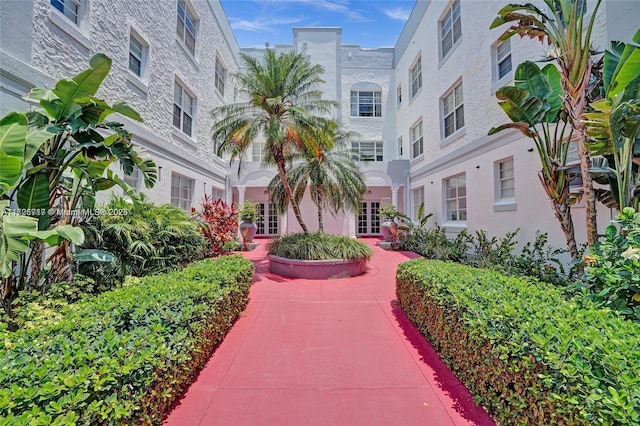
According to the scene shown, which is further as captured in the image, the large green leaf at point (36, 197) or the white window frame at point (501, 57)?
the white window frame at point (501, 57)

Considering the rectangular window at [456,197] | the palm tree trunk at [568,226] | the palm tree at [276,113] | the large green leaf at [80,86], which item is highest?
the palm tree at [276,113]

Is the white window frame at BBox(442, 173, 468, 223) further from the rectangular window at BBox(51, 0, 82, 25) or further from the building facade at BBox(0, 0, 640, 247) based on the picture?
the rectangular window at BBox(51, 0, 82, 25)

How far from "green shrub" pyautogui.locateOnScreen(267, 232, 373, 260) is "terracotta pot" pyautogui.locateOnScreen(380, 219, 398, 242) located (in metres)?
5.82

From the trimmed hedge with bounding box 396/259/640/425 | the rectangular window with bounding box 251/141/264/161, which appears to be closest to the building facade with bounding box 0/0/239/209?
the rectangular window with bounding box 251/141/264/161

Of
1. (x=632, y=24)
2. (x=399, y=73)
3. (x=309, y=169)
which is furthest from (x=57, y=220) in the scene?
(x=399, y=73)

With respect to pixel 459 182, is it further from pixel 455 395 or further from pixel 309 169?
pixel 455 395

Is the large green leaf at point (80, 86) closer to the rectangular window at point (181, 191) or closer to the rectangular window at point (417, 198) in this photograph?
the rectangular window at point (181, 191)

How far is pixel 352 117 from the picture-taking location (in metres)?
20.9

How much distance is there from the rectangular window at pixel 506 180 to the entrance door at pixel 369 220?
1118cm

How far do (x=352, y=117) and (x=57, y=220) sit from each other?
18.9m

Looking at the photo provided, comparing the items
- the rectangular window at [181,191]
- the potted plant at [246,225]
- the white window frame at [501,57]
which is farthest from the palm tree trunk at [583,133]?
the potted plant at [246,225]

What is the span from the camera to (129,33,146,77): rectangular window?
8.63m

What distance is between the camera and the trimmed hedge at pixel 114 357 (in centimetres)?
179

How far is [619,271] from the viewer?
3162 millimetres
